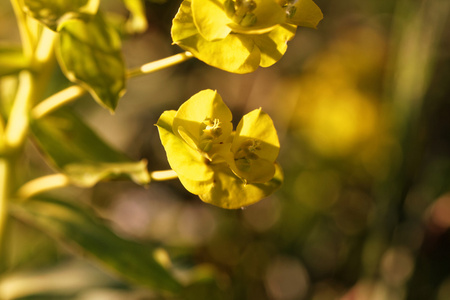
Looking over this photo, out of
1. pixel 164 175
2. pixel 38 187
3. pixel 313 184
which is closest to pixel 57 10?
pixel 164 175

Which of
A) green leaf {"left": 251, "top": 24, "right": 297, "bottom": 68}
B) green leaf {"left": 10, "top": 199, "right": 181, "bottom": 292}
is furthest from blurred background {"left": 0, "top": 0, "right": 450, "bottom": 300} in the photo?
green leaf {"left": 251, "top": 24, "right": 297, "bottom": 68}

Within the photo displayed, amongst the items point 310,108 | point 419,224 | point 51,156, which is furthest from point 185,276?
point 310,108

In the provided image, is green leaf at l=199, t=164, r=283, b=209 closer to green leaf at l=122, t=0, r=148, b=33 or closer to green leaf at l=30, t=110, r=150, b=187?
green leaf at l=30, t=110, r=150, b=187

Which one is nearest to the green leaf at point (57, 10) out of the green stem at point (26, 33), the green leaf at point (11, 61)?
the green stem at point (26, 33)

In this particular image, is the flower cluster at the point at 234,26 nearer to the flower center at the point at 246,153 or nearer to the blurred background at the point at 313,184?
the flower center at the point at 246,153

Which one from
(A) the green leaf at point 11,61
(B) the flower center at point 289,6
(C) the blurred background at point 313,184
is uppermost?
(B) the flower center at point 289,6

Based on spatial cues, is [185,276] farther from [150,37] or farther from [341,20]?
[341,20]
